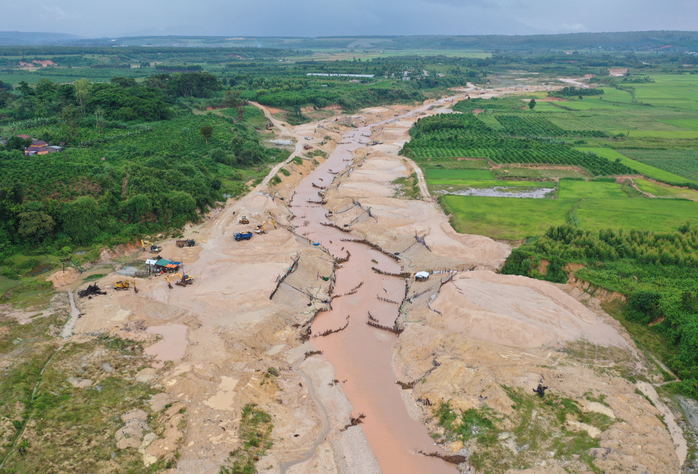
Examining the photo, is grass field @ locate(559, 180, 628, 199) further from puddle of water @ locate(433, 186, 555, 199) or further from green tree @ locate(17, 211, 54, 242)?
green tree @ locate(17, 211, 54, 242)

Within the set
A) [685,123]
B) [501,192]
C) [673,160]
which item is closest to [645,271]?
[501,192]

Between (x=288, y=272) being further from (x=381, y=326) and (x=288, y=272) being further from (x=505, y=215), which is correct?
(x=505, y=215)

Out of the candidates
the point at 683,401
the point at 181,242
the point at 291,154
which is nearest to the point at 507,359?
the point at 683,401

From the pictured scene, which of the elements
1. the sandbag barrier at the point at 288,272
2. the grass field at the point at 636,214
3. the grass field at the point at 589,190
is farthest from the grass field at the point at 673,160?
the sandbag barrier at the point at 288,272

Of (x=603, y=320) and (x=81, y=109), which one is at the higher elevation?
(x=81, y=109)

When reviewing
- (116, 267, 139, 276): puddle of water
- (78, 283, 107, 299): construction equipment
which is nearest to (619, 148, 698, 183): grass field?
(116, 267, 139, 276): puddle of water

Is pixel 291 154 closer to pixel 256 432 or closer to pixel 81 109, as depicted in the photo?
pixel 81 109

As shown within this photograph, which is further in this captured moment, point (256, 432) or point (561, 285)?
point (561, 285)
